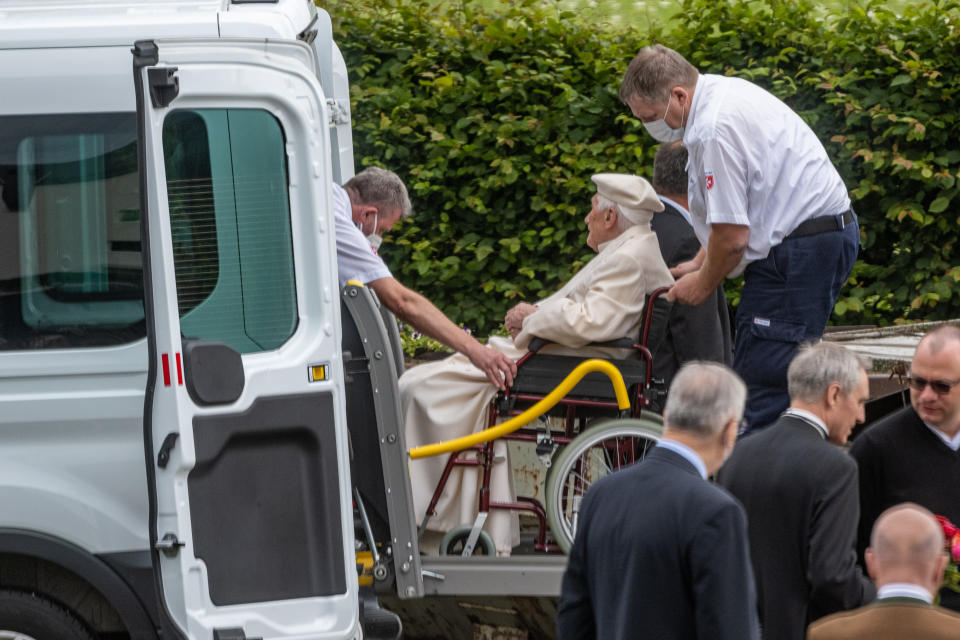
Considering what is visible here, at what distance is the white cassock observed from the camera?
4.99 m

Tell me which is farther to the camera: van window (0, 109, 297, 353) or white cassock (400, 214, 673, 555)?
white cassock (400, 214, 673, 555)

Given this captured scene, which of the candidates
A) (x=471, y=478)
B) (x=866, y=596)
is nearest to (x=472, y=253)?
(x=471, y=478)

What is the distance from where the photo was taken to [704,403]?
3.02 meters

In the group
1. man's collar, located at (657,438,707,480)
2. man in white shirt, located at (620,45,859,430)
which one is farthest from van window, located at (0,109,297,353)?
Result: man in white shirt, located at (620,45,859,430)

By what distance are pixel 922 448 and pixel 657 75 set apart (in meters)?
1.81

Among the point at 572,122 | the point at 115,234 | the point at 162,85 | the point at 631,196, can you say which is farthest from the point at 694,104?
the point at 572,122

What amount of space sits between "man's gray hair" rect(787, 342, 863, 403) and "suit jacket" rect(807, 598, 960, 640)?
1.10 m

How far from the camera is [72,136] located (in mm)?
3959

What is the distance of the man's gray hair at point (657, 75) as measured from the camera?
4902 millimetres

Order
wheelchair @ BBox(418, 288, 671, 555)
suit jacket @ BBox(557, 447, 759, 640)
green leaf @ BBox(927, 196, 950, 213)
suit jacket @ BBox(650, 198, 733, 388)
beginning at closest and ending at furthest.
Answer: suit jacket @ BBox(557, 447, 759, 640), wheelchair @ BBox(418, 288, 671, 555), suit jacket @ BBox(650, 198, 733, 388), green leaf @ BBox(927, 196, 950, 213)

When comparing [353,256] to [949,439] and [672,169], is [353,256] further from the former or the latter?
[949,439]

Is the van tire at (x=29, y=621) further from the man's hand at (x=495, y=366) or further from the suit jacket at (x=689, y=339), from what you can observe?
the suit jacket at (x=689, y=339)

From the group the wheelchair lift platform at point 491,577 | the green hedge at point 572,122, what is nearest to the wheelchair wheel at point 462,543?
the wheelchair lift platform at point 491,577

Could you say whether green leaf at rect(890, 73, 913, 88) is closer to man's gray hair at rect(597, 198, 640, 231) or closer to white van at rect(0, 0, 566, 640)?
man's gray hair at rect(597, 198, 640, 231)
